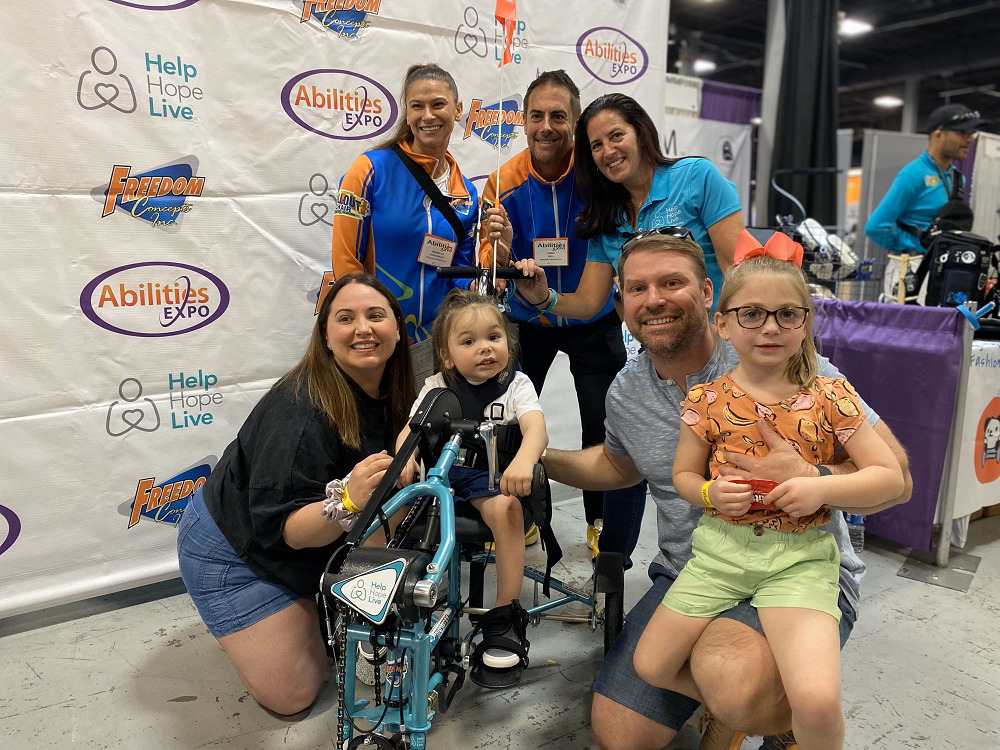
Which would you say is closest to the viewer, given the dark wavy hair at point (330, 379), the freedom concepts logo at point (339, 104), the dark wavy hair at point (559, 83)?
the dark wavy hair at point (330, 379)

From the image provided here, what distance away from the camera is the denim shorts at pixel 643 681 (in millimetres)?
1703

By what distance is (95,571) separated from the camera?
2.66 meters

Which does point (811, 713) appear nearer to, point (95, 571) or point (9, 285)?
point (95, 571)

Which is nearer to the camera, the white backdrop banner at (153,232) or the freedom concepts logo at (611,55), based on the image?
the white backdrop banner at (153,232)

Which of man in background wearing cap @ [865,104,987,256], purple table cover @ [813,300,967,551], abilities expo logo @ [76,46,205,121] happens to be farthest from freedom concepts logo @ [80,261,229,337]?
man in background wearing cap @ [865,104,987,256]

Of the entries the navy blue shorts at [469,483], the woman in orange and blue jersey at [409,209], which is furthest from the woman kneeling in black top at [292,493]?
the woman in orange and blue jersey at [409,209]

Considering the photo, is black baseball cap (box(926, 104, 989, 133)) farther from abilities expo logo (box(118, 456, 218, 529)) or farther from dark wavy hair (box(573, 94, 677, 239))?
abilities expo logo (box(118, 456, 218, 529))

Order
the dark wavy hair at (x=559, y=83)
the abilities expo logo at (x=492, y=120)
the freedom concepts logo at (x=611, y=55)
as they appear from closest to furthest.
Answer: the dark wavy hair at (x=559, y=83) → the abilities expo logo at (x=492, y=120) → the freedom concepts logo at (x=611, y=55)

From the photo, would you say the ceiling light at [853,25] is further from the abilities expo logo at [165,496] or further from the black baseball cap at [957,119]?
the abilities expo logo at [165,496]

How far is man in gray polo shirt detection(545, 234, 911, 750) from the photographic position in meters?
1.49

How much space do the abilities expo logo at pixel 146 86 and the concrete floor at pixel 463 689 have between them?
194cm

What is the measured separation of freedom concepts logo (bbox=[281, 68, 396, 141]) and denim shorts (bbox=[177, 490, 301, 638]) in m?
1.72

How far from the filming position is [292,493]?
6.15 feet

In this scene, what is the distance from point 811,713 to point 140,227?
2.64m
